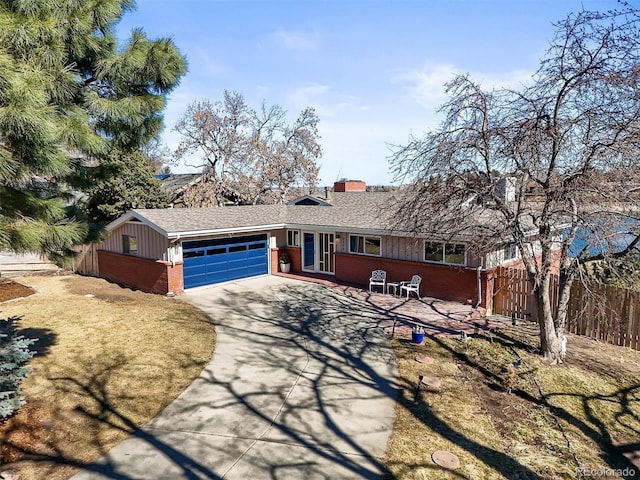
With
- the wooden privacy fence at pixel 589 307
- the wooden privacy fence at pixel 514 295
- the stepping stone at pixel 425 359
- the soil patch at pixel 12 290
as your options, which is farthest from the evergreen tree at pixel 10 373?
the wooden privacy fence at pixel 514 295

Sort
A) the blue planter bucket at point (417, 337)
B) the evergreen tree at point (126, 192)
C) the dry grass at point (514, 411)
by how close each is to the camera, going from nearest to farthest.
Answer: the dry grass at point (514, 411) < the blue planter bucket at point (417, 337) < the evergreen tree at point (126, 192)

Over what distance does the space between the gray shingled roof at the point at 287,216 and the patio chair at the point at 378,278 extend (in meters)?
1.77

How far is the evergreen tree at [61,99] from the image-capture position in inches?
212

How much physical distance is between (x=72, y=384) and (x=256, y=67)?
18001mm

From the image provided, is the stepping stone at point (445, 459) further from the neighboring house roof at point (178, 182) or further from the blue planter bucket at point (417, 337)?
the neighboring house roof at point (178, 182)

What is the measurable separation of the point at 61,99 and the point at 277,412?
21.3ft

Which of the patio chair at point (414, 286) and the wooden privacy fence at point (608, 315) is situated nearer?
the wooden privacy fence at point (608, 315)

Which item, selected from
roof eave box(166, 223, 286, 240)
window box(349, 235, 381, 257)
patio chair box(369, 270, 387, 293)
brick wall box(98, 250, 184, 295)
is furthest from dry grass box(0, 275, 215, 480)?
window box(349, 235, 381, 257)

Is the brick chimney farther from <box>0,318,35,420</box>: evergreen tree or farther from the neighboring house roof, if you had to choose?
<box>0,318,35,420</box>: evergreen tree

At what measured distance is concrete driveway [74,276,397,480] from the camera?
18.0 ft

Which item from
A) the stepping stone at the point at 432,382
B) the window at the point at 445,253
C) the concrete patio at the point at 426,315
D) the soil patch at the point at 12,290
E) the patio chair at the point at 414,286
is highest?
the window at the point at 445,253

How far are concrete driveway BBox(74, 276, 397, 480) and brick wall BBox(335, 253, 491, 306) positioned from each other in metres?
3.65

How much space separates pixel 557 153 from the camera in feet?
27.5

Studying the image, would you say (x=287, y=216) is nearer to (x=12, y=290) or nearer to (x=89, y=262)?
(x=89, y=262)
